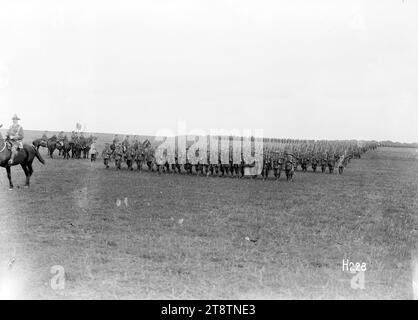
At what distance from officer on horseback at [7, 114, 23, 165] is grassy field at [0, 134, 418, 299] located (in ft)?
4.44

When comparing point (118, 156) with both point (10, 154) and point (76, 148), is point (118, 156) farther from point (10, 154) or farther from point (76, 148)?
point (10, 154)

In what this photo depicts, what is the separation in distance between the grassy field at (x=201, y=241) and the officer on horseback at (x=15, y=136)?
1352 millimetres

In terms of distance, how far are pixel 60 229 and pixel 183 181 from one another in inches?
396

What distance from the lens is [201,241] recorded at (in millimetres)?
9320

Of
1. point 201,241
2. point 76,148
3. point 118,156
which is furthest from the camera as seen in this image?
point 76,148

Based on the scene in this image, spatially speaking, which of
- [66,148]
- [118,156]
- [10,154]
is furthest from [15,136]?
[66,148]

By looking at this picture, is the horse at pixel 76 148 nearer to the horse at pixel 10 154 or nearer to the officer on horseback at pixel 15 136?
the horse at pixel 10 154

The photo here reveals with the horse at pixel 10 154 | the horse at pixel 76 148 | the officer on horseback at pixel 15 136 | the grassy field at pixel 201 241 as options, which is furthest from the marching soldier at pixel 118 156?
the officer on horseback at pixel 15 136

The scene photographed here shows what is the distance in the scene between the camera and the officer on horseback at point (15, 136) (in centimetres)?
1455

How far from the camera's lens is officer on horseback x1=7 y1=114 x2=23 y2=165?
14550 mm

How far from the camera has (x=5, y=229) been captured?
9.55 metres

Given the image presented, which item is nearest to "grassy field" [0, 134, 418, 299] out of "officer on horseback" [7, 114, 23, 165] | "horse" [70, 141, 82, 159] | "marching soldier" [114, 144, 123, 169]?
"officer on horseback" [7, 114, 23, 165]

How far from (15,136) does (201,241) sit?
879 centimetres
